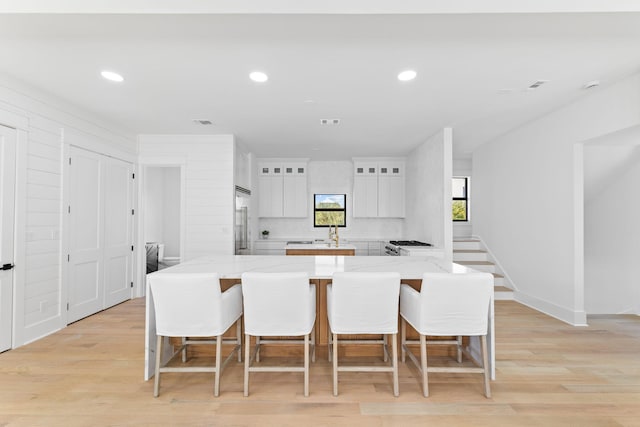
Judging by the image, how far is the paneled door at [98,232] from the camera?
3.79 meters

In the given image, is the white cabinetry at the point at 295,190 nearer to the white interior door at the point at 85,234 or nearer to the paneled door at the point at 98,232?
the paneled door at the point at 98,232

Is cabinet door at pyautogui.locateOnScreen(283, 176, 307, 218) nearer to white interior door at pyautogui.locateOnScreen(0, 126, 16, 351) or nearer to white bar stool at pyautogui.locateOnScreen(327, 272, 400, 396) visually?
white interior door at pyautogui.locateOnScreen(0, 126, 16, 351)

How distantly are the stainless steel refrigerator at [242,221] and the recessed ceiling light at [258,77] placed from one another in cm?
254

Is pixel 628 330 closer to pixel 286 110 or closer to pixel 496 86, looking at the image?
pixel 496 86

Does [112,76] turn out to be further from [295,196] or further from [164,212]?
[164,212]

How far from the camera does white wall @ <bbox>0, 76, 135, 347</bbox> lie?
10.0 feet

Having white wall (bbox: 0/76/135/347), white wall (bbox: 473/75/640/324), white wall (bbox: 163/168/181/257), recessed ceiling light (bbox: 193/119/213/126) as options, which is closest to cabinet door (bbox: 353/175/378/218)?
white wall (bbox: 473/75/640/324)

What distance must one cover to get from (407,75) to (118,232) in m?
4.42

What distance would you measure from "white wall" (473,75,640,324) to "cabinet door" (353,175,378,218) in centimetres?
220

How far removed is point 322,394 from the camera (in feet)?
7.25

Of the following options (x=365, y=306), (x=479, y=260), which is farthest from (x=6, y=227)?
(x=479, y=260)

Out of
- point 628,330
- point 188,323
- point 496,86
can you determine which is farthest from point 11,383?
point 628,330

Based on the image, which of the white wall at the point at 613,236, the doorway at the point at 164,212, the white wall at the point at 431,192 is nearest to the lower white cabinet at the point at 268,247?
the doorway at the point at 164,212

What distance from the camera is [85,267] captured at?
3.96 m
